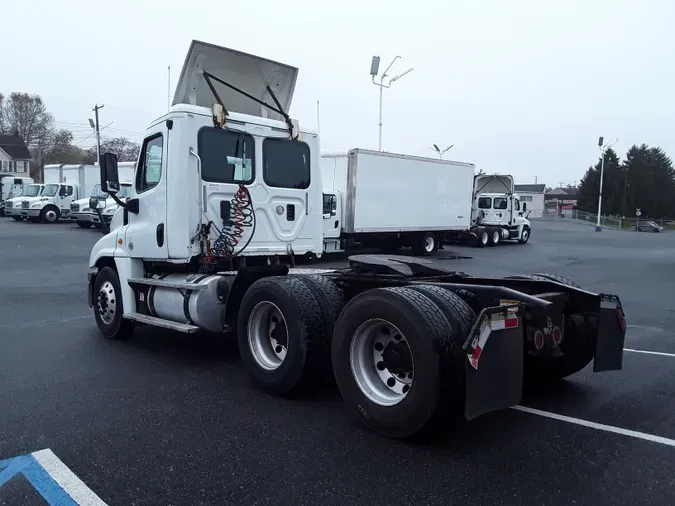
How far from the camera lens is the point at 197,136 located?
257 inches

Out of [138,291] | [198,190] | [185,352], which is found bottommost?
[185,352]

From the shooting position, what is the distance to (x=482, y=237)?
29.2m

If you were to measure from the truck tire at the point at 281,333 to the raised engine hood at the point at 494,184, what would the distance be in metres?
27.6

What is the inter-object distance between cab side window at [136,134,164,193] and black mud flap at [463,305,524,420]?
4.34m

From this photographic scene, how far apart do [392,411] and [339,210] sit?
1530 centimetres

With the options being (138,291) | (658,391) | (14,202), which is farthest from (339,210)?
(14,202)

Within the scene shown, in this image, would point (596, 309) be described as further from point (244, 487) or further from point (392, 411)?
point (244, 487)

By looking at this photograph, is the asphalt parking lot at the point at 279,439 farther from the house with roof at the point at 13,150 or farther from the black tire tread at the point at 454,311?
the house with roof at the point at 13,150

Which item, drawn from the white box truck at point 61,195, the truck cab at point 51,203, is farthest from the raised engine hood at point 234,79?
the truck cab at point 51,203

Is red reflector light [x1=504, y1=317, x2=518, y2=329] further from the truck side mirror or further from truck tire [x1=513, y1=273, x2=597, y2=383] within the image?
the truck side mirror

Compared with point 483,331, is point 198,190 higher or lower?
higher

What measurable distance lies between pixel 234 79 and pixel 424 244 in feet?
56.4

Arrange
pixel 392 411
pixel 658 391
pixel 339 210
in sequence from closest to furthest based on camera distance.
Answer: pixel 392 411 < pixel 658 391 < pixel 339 210

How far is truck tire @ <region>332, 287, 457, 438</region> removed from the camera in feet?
13.0
